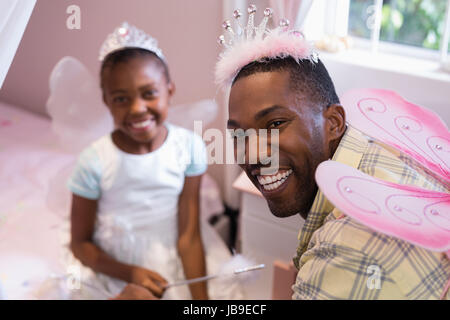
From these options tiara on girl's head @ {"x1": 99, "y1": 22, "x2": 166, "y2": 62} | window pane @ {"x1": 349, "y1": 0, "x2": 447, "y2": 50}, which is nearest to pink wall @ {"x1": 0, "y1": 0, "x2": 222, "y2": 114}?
tiara on girl's head @ {"x1": 99, "y1": 22, "x2": 166, "y2": 62}

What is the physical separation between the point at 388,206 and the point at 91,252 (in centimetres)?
97

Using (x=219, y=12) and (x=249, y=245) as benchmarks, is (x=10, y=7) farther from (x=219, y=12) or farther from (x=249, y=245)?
(x=249, y=245)

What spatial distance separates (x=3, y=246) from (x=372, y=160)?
1197 mm

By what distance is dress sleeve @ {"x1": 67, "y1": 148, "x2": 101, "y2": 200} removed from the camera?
1398 millimetres

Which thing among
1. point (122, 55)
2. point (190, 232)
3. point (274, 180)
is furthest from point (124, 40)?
point (274, 180)

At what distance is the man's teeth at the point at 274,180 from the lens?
2.79 ft

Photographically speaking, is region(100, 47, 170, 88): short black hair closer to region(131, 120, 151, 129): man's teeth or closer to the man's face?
region(131, 120, 151, 129): man's teeth

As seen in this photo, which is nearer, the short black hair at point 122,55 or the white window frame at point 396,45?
the short black hair at point 122,55

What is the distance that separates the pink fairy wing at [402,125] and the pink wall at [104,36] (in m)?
0.54

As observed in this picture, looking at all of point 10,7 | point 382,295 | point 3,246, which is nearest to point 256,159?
point 382,295

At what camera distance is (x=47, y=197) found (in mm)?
1736

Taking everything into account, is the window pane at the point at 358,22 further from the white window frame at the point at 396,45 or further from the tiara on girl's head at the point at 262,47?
the tiara on girl's head at the point at 262,47

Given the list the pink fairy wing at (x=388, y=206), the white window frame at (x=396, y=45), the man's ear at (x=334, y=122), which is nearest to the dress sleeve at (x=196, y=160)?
the white window frame at (x=396, y=45)

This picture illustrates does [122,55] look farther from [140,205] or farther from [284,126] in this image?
[284,126]
